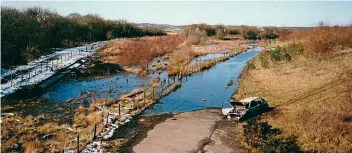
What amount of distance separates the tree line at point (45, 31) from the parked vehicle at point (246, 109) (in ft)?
102

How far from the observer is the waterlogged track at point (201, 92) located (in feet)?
99.1

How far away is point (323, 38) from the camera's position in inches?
1788

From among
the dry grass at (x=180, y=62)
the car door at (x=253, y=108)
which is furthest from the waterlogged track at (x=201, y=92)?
the car door at (x=253, y=108)

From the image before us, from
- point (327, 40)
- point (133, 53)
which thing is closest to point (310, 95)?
point (327, 40)

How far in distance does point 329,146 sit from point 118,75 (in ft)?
98.0

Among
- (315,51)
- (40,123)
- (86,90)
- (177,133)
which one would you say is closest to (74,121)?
(40,123)

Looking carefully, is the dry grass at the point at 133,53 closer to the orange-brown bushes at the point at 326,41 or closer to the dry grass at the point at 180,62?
the dry grass at the point at 180,62

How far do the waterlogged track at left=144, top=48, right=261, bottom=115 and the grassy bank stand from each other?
1.92 meters

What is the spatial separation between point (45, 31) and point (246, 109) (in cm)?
5087

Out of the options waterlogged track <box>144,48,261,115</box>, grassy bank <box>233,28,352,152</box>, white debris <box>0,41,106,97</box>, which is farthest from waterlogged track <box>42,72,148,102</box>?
grassy bank <box>233,28,352,152</box>

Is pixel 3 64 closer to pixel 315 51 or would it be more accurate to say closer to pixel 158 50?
pixel 158 50

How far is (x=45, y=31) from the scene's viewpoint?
6519 centimetres

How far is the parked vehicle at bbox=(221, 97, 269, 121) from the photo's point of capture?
1035 inches

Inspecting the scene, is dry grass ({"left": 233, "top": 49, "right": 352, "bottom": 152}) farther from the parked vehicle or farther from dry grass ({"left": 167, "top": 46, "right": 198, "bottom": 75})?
dry grass ({"left": 167, "top": 46, "right": 198, "bottom": 75})
